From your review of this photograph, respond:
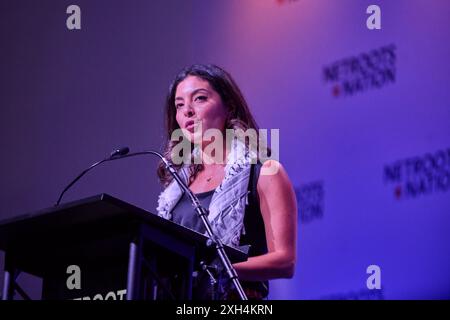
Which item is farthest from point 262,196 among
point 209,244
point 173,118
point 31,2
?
point 31,2

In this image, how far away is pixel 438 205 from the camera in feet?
12.2

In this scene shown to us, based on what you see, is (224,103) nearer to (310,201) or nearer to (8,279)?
(310,201)

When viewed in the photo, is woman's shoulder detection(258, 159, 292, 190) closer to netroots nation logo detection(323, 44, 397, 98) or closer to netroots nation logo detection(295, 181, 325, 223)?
netroots nation logo detection(295, 181, 325, 223)

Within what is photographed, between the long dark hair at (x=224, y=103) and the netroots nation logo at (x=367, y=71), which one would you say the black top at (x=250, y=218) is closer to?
the long dark hair at (x=224, y=103)

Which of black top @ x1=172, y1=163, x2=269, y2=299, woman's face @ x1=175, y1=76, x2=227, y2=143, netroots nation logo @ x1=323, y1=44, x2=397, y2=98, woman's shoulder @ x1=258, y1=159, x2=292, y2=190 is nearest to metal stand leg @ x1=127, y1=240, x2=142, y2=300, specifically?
black top @ x1=172, y1=163, x2=269, y2=299

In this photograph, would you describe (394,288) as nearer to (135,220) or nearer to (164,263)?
(164,263)

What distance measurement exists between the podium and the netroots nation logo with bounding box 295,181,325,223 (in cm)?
152

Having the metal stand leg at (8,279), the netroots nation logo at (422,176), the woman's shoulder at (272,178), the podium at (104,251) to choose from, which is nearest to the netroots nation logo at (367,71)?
the netroots nation logo at (422,176)

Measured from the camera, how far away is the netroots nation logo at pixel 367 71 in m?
3.87

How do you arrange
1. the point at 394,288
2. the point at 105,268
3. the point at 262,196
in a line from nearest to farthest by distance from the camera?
the point at 105,268 → the point at 262,196 → the point at 394,288

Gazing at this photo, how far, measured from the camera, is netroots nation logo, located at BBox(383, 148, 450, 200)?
371 cm

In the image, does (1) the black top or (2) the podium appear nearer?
(2) the podium

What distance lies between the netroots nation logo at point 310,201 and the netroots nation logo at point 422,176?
0.33 meters
